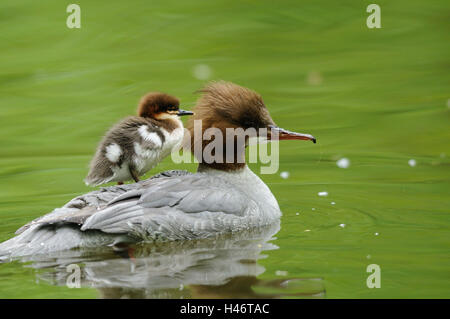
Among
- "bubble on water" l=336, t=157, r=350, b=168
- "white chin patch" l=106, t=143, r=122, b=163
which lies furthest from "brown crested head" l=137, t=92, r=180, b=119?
"bubble on water" l=336, t=157, r=350, b=168

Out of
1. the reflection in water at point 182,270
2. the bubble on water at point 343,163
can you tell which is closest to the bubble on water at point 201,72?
the bubble on water at point 343,163

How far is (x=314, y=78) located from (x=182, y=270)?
17.1 ft

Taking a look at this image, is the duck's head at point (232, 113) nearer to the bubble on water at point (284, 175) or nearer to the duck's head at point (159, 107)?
the duck's head at point (159, 107)

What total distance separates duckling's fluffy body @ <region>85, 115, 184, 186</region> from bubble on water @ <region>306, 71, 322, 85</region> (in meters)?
3.51

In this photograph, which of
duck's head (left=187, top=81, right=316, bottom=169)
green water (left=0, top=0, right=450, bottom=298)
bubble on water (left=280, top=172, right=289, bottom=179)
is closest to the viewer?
green water (left=0, top=0, right=450, bottom=298)

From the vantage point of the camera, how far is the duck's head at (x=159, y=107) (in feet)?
22.8

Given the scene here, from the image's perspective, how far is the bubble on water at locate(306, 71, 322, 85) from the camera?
32.7 ft

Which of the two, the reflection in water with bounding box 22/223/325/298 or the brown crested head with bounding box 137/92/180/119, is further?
the brown crested head with bounding box 137/92/180/119

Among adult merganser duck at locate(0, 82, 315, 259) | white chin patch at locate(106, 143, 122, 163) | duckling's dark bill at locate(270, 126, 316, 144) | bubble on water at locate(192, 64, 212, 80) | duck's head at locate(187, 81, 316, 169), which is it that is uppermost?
bubble on water at locate(192, 64, 212, 80)

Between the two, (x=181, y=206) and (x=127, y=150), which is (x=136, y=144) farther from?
(x=181, y=206)

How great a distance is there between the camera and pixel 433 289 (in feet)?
15.8

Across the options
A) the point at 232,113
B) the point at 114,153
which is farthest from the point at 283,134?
the point at 114,153

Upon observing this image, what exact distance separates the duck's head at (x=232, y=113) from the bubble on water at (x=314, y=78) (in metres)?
3.45

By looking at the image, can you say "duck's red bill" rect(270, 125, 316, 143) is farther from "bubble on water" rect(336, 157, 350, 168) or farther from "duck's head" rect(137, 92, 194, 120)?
"bubble on water" rect(336, 157, 350, 168)
